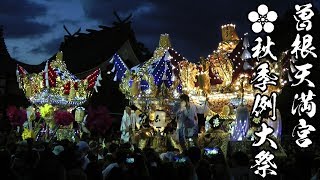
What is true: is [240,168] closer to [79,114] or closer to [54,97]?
[79,114]

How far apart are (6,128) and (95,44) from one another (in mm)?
12090

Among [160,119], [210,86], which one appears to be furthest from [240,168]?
[210,86]

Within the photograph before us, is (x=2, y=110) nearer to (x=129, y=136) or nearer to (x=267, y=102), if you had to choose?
(x=129, y=136)

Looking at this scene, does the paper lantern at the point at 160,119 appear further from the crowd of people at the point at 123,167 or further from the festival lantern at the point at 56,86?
the crowd of people at the point at 123,167

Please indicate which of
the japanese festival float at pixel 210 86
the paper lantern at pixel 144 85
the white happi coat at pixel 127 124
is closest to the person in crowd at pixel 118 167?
the japanese festival float at pixel 210 86

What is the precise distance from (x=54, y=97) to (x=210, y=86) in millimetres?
6909

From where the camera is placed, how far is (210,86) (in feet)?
48.1

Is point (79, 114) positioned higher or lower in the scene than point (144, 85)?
lower

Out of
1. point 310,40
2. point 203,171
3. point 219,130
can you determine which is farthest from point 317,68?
point 203,171

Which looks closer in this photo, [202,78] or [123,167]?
[123,167]

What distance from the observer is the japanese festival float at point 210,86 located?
13000 millimetres

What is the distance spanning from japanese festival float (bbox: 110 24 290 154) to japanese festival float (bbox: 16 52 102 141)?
2643 mm

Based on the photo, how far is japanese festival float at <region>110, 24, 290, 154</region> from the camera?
13000mm

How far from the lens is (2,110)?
25.3 meters
